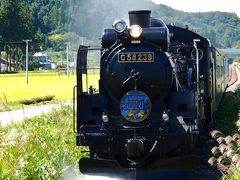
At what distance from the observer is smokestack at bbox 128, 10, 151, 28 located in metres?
9.78

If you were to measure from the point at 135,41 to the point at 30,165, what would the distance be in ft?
9.64

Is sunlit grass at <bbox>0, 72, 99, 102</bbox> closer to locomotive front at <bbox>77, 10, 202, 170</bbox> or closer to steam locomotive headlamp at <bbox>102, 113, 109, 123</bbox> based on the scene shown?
locomotive front at <bbox>77, 10, 202, 170</bbox>

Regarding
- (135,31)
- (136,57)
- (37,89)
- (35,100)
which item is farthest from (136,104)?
(37,89)

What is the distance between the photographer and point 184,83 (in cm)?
1056

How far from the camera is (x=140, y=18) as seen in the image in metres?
9.82

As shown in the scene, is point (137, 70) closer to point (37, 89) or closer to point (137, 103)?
point (137, 103)

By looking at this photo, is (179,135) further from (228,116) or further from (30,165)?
(228,116)

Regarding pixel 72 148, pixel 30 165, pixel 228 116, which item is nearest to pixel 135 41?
pixel 30 165

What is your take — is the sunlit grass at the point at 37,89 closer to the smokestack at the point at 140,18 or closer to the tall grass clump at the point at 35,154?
the tall grass clump at the point at 35,154

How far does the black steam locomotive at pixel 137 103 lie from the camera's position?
8.88 meters

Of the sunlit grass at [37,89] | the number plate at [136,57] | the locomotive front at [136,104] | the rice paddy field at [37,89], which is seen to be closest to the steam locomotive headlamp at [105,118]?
the locomotive front at [136,104]

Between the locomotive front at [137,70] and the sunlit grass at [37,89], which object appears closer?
the locomotive front at [137,70]

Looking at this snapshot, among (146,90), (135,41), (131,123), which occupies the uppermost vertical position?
(135,41)

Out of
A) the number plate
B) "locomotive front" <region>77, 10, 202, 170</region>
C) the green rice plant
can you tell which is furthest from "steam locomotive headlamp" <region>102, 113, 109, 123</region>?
the green rice plant
